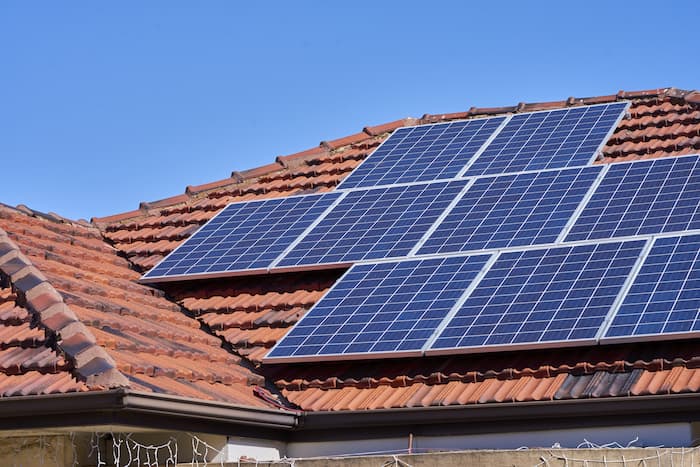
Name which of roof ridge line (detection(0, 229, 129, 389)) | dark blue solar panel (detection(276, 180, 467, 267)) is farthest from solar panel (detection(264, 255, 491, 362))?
roof ridge line (detection(0, 229, 129, 389))

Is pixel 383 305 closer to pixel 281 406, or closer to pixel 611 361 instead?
pixel 281 406

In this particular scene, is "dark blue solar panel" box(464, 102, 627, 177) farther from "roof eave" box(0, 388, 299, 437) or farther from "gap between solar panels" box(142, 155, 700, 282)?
"roof eave" box(0, 388, 299, 437)

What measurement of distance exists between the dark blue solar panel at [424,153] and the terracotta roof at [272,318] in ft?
1.51

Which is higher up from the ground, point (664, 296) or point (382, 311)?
point (664, 296)

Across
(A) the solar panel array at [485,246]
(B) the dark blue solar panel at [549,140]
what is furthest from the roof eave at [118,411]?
(B) the dark blue solar panel at [549,140]

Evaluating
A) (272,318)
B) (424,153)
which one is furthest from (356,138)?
(272,318)

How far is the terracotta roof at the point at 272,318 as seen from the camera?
1258 centimetres

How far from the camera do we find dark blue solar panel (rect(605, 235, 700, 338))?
485 inches

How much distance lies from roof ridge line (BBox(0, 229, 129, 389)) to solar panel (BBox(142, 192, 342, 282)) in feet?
6.81

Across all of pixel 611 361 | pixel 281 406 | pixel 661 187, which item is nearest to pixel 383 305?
pixel 281 406

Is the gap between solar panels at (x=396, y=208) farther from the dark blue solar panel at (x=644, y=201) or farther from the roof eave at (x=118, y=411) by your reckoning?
the roof eave at (x=118, y=411)

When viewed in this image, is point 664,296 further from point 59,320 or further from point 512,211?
point 59,320

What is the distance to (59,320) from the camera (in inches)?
517

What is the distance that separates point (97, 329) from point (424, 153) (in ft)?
23.1
